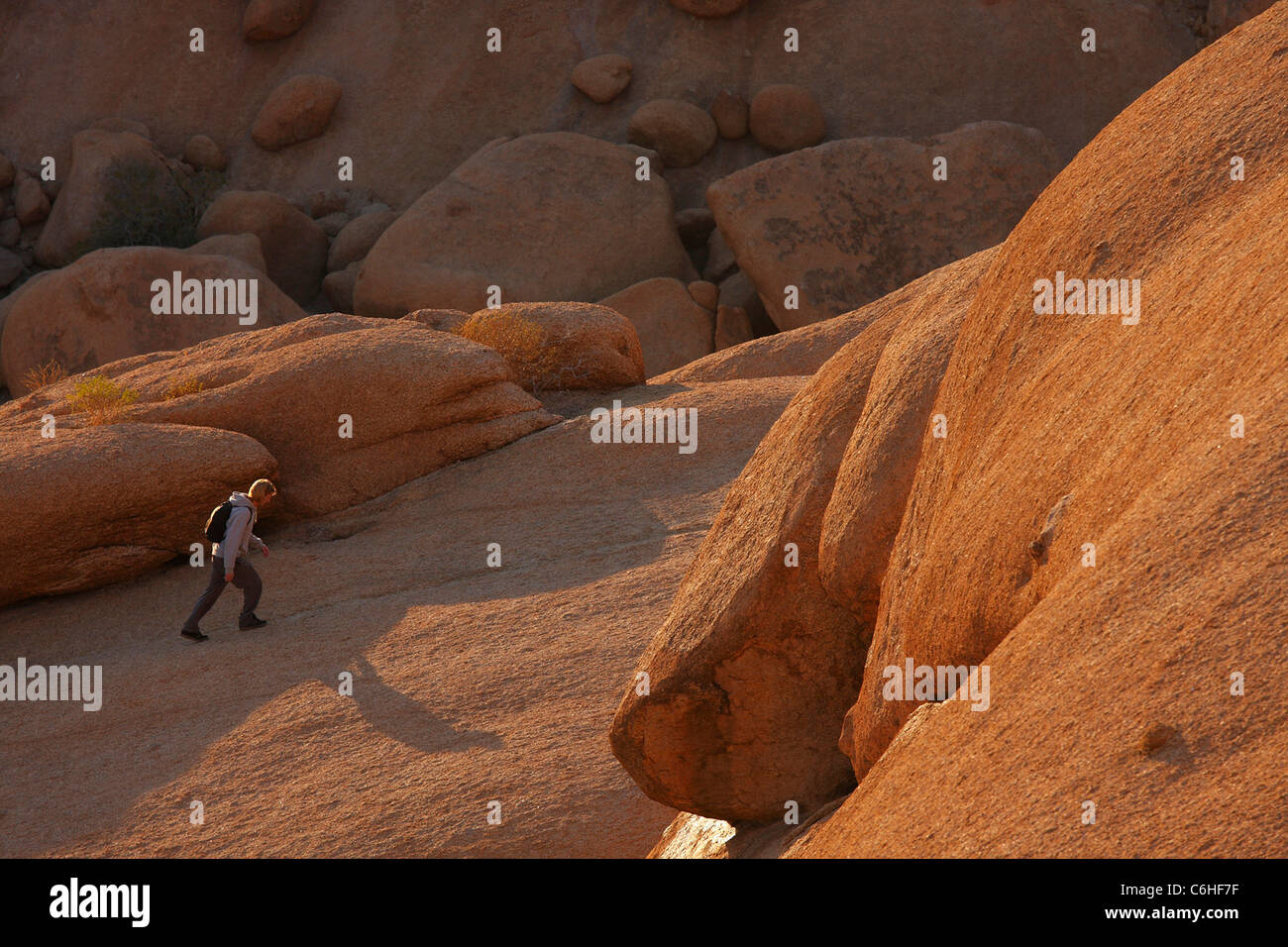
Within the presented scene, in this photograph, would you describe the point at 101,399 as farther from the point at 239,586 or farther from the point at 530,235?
the point at 530,235

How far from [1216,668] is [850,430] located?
252 cm

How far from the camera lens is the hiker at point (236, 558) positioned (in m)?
9.98

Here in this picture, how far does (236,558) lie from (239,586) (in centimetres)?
26

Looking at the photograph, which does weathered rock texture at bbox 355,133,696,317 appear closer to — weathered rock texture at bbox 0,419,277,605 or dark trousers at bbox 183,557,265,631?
weathered rock texture at bbox 0,419,277,605

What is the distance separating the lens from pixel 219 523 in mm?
9977

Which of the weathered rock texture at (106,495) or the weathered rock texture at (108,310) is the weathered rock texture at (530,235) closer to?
the weathered rock texture at (108,310)

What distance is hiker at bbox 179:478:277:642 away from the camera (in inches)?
393

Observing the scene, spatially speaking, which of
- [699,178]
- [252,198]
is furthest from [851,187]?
[252,198]

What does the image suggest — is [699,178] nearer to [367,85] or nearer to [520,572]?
[367,85]

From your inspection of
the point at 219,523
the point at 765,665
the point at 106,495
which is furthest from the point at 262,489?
the point at 765,665

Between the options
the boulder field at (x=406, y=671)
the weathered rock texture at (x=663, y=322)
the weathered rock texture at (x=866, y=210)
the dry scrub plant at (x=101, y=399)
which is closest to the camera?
the boulder field at (x=406, y=671)

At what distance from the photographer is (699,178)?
27.9 metres

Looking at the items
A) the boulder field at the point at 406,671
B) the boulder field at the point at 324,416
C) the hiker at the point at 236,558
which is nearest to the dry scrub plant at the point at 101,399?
the boulder field at the point at 324,416

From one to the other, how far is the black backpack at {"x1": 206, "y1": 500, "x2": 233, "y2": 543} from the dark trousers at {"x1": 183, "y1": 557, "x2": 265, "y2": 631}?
19cm
